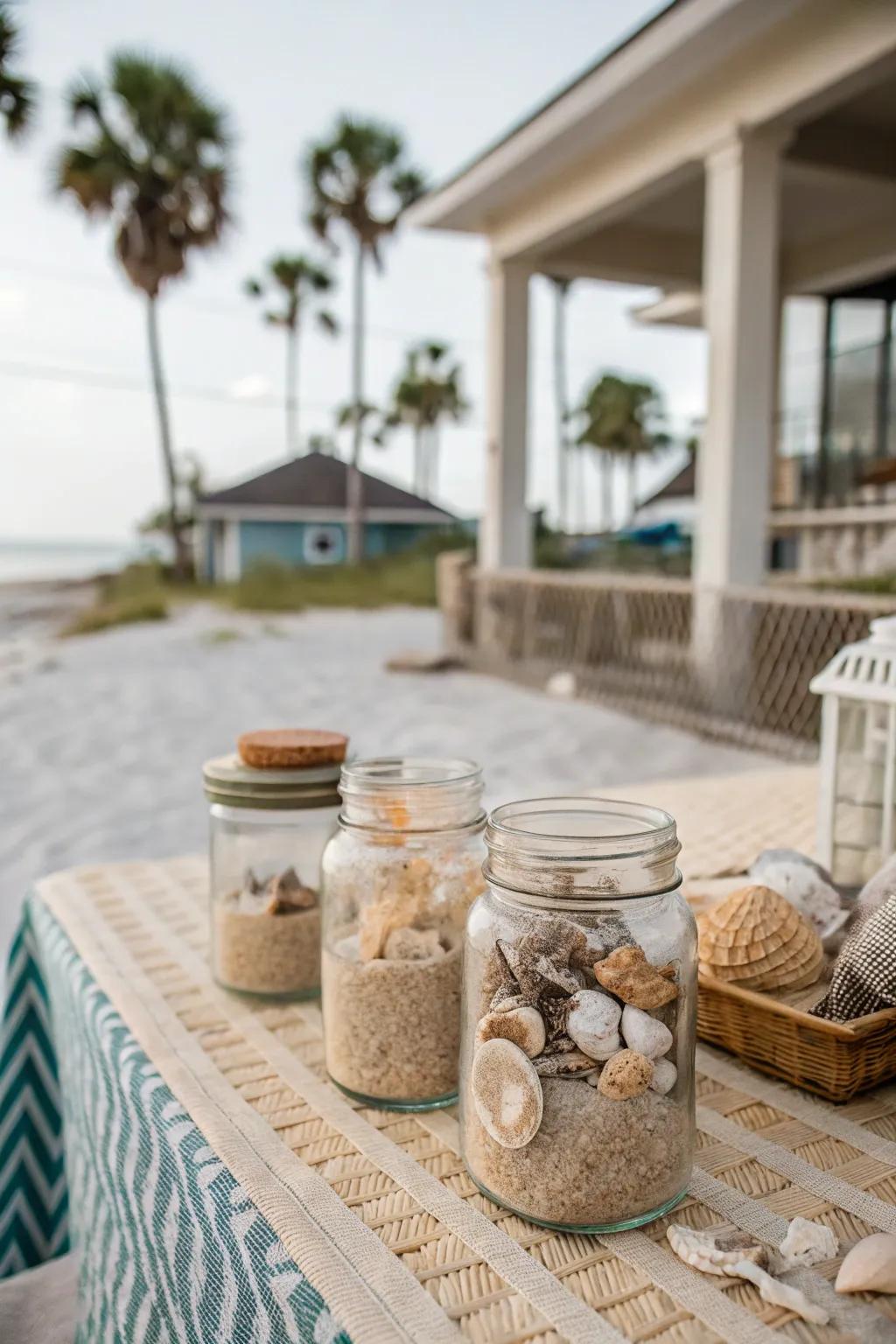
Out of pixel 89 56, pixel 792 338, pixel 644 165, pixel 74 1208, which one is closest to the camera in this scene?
pixel 74 1208

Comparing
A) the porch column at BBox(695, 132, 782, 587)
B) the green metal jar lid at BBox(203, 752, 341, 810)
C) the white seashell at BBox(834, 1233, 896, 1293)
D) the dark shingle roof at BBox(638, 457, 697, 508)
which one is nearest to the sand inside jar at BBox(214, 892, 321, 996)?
the green metal jar lid at BBox(203, 752, 341, 810)

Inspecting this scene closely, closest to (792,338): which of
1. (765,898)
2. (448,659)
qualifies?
(448,659)

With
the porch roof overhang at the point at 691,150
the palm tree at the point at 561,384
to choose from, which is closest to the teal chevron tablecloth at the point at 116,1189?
the porch roof overhang at the point at 691,150

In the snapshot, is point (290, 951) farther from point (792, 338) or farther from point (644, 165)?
point (792, 338)

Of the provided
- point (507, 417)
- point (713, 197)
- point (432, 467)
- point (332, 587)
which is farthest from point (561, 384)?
point (713, 197)

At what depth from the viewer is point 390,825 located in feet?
3.00

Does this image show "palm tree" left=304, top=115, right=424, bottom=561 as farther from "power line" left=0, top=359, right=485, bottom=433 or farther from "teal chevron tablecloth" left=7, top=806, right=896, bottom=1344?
"teal chevron tablecloth" left=7, top=806, right=896, bottom=1344

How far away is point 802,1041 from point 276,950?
0.55 metres

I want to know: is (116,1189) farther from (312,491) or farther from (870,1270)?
(312,491)

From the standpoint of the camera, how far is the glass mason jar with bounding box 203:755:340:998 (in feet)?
3.63

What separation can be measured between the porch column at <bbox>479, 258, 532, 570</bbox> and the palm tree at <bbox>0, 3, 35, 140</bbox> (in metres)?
6.29

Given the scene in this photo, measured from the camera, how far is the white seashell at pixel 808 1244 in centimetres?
68

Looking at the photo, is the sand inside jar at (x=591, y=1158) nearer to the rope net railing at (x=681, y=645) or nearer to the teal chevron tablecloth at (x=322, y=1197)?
the teal chevron tablecloth at (x=322, y=1197)

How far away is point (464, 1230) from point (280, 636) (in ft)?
37.3
